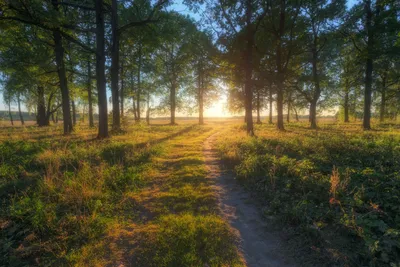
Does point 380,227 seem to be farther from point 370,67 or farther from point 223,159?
point 370,67

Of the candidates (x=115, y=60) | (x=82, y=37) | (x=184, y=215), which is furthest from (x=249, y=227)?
(x=82, y=37)

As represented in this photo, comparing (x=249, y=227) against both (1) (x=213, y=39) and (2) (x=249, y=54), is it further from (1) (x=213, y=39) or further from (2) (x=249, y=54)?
(1) (x=213, y=39)

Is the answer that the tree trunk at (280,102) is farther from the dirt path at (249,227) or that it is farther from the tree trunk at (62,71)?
the tree trunk at (62,71)

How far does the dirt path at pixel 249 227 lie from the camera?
121 inches

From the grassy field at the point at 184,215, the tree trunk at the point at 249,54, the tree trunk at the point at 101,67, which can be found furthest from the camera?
the tree trunk at the point at 249,54

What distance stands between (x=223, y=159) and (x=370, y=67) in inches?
782

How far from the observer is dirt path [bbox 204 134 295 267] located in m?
3.06

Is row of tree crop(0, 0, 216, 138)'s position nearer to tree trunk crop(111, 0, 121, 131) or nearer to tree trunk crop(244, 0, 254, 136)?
tree trunk crop(111, 0, 121, 131)

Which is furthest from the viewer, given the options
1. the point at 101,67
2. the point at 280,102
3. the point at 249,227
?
the point at 280,102

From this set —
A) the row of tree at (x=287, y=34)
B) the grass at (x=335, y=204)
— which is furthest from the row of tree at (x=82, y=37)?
the grass at (x=335, y=204)

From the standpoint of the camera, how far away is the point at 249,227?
155 inches

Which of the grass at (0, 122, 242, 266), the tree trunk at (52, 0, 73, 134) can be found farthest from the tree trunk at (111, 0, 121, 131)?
the grass at (0, 122, 242, 266)

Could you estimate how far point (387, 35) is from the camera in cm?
1622

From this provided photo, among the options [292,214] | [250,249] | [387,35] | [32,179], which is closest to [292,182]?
[292,214]
